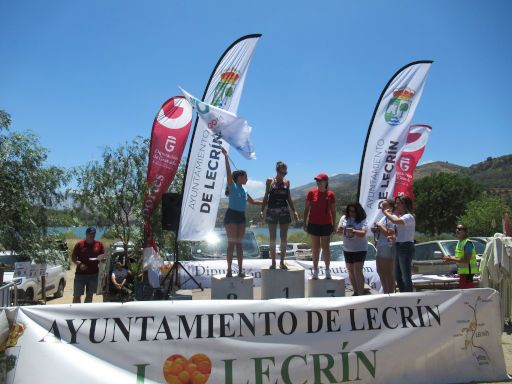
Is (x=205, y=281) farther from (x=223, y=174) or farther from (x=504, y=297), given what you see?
(x=504, y=297)

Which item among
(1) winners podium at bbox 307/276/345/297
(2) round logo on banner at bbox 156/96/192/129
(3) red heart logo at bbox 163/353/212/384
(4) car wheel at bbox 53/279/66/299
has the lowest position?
(4) car wheel at bbox 53/279/66/299

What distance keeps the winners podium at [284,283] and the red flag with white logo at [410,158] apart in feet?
13.7

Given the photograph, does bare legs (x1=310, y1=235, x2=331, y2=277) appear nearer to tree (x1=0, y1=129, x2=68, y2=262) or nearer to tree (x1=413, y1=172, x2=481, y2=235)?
tree (x1=0, y1=129, x2=68, y2=262)

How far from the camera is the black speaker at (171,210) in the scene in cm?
846

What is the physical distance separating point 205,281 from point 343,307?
487 centimetres

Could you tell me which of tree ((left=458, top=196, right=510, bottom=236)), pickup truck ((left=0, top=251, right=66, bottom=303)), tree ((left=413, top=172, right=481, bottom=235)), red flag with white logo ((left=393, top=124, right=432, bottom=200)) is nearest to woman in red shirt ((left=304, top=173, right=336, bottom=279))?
red flag with white logo ((left=393, top=124, right=432, bottom=200))

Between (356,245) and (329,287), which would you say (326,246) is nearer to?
(356,245)

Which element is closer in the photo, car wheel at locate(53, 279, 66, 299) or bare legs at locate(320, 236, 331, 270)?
bare legs at locate(320, 236, 331, 270)

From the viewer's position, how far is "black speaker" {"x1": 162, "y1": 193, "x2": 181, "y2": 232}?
8.46m

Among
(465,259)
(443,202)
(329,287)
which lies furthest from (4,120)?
(443,202)

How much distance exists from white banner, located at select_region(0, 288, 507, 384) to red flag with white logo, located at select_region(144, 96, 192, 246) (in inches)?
202

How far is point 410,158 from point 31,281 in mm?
9797

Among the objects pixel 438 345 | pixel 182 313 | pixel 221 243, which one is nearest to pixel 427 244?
pixel 221 243

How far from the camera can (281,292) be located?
250 inches
